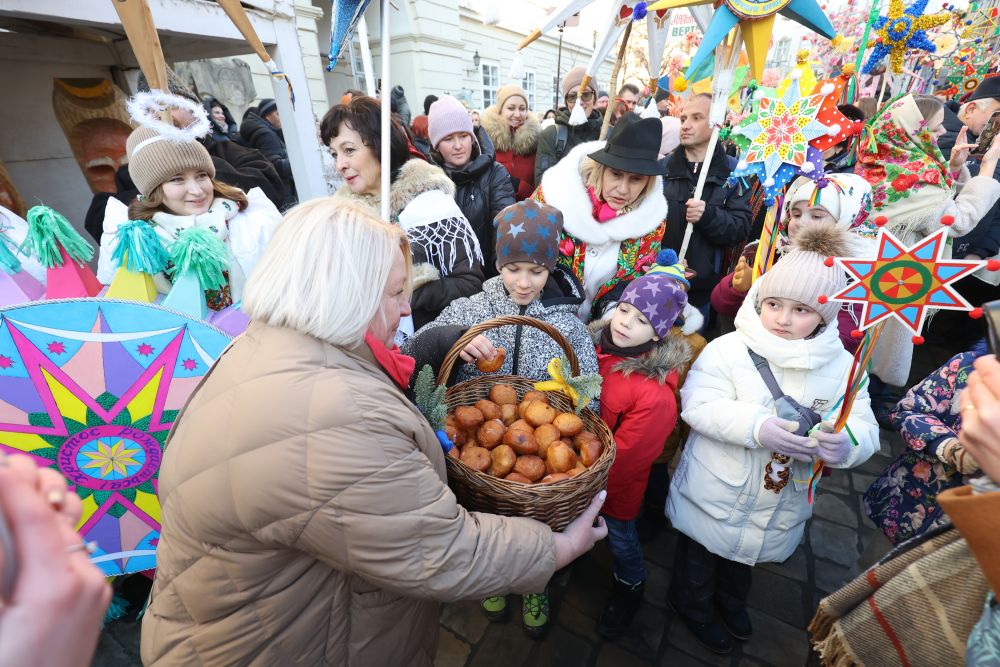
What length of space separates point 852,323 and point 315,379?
2625 millimetres

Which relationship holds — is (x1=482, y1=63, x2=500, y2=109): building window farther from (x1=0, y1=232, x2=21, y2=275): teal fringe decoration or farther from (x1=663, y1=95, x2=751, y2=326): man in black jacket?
(x1=0, y1=232, x2=21, y2=275): teal fringe decoration

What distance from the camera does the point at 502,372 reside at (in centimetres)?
197

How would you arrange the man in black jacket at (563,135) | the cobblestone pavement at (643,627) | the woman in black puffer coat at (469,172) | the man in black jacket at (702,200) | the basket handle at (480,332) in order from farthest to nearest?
the man in black jacket at (563,135) < the woman in black puffer coat at (469,172) < the man in black jacket at (702,200) < the cobblestone pavement at (643,627) < the basket handle at (480,332)

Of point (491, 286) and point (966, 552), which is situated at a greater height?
point (491, 286)

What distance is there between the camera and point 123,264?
1890 mm

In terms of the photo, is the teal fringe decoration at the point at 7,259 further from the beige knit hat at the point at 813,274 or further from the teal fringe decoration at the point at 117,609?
the beige knit hat at the point at 813,274

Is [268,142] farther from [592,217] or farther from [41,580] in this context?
[41,580]

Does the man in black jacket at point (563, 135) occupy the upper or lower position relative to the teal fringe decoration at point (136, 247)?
upper

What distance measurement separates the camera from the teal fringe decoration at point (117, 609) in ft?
6.79

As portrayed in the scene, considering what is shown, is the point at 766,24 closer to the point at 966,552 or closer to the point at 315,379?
the point at 966,552

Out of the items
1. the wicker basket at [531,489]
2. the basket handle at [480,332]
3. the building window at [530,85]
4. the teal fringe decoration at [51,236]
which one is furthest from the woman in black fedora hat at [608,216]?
the building window at [530,85]

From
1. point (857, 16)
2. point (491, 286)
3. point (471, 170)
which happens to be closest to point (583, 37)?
point (857, 16)

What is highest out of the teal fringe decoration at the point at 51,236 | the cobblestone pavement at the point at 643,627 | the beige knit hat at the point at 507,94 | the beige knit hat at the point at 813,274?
the beige knit hat at the point at 507,94

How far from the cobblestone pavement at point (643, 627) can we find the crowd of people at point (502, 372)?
3.3 inches
